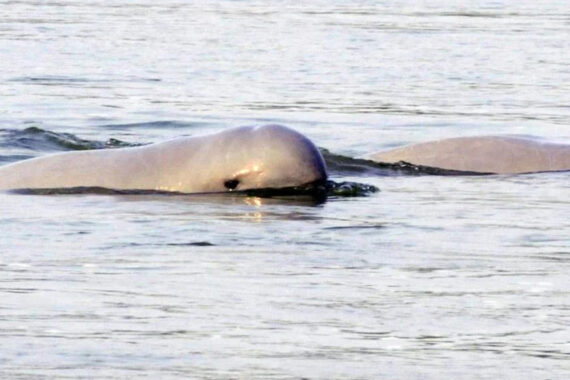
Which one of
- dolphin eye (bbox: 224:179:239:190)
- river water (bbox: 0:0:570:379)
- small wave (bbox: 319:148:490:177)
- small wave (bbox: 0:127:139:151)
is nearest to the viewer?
river water (bbox: 0:0:570:379)

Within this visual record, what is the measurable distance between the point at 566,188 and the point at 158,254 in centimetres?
436

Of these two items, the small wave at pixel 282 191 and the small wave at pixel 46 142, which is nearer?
the small wave at pixel 282 191

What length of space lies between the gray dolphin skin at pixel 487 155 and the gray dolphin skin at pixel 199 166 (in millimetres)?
2496

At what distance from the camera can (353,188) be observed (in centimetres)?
1241

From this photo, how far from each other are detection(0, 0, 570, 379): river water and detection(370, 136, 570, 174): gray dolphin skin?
1.32ft

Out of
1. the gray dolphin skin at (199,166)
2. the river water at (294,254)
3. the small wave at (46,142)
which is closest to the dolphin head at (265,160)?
the gray dolphin skin at (199,166)

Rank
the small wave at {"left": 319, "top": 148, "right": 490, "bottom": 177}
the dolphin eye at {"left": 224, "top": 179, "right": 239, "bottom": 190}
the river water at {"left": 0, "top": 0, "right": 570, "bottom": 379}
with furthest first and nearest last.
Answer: the small wave at {"left": 319, "top": 148, "right": 490, "bottom": 177} < the dolphin eye at {"left": 224, "top": 179, "right": 239, "bottom": 190} < the river water at {"left": 0, "top": 0, "right": 570, "bottom": 379}

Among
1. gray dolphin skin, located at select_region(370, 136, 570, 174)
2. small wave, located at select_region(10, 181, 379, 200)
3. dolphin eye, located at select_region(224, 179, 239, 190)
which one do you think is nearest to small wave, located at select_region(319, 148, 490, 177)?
gray dolphin skin, located at select_region(370, 136, 570, 174)

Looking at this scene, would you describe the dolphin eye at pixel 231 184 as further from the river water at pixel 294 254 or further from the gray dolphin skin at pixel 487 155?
the gray dolphin skin at pixel 487 155

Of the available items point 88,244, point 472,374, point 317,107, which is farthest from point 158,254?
point 317,107

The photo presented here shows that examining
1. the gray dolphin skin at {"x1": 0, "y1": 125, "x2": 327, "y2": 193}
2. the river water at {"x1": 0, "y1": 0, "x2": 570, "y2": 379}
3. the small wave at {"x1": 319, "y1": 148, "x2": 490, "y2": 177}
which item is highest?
the gray dolphin skin at {"x1": 0, "y1": 125, "x2": 327, "y2": 193}

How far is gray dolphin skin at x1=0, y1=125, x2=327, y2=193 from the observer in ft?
38.8

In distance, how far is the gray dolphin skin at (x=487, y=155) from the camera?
14062 millimetres

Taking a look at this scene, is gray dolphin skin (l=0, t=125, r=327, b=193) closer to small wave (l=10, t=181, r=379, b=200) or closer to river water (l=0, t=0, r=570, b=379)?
small wave (l=10, t=181, r=379, b=200)
